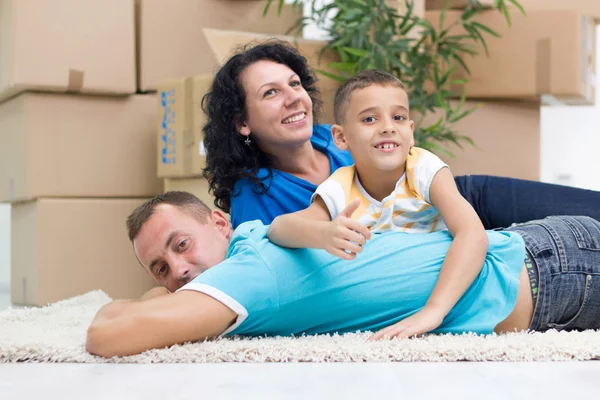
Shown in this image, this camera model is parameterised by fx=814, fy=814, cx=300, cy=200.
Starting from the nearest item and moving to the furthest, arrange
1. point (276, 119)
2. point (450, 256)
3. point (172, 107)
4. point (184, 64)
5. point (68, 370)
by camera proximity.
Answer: point (68, 370) → point (450, 256) → point (276, 119) → point (172, 107) → point (184, 64)

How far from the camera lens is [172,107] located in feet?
9.04

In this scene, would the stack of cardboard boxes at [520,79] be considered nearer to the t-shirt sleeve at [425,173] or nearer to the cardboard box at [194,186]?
the cardboard box at [194,186]

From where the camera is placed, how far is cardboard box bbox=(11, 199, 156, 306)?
265 centimetres

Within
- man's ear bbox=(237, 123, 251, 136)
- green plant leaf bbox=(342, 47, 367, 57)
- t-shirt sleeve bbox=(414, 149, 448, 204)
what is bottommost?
t-shirt sleeve bbox=(414, 149, 448, 204)

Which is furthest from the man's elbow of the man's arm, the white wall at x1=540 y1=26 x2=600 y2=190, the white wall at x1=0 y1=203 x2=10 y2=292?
the white wall at x1=540 y1=26 x2=600 y2=190

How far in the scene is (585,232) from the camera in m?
1.39

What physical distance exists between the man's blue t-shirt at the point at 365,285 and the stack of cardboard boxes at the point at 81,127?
4.79 feet

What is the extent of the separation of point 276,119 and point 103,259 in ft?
3.81

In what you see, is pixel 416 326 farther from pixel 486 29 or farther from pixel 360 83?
pixel 486 29

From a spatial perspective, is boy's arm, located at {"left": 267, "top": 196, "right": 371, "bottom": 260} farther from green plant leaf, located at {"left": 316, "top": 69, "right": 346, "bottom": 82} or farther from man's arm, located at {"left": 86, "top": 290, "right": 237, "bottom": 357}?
green plant leaf, located at {"left": 316, "top": 69, "right": 346, "bottom": 82}

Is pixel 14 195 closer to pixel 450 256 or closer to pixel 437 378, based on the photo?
pixel 450 256

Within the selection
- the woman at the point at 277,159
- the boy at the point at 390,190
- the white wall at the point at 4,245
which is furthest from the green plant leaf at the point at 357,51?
the white wall at the point at 4,245

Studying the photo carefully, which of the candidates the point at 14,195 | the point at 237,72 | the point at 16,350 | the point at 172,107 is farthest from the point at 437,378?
the point at 14,195

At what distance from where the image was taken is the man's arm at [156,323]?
121cm
